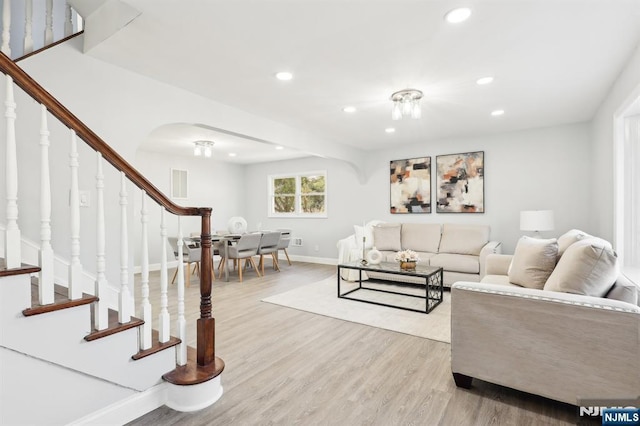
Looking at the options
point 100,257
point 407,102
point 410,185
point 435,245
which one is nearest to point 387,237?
point 435,245

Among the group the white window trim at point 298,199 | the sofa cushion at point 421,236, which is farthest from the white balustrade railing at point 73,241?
the white window trim at point 298,199

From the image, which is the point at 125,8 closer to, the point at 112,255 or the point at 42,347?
the point at 112,255

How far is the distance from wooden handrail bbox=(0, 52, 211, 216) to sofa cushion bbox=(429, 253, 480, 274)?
12.1 ft

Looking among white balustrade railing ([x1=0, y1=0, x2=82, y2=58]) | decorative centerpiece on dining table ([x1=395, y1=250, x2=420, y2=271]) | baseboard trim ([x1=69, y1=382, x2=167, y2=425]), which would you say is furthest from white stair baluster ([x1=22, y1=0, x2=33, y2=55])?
decorative centerpiece on dining table ([x1=395, y1=250, x2=420, y2=271])

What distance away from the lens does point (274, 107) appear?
3.78m

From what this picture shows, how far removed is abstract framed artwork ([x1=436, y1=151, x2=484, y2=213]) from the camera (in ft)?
17.4

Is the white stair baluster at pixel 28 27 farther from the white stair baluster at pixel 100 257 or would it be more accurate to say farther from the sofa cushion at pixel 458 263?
the sofa cushion at pixel 458 263

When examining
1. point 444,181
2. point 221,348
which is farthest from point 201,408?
point 444,181

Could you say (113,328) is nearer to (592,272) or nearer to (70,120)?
(70,120)

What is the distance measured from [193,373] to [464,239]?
4306mm

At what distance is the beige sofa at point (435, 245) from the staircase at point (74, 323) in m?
3.34

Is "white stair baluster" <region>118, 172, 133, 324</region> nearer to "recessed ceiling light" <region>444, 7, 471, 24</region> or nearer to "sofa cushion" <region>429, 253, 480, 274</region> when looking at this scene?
"recessed ceiling light" <region>444, 7, 471, 24</region>

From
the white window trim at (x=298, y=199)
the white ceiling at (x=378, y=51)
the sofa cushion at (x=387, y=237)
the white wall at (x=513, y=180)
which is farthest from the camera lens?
the white window trim at (x=298, y=199)

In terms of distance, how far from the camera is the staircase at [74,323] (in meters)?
1.42
